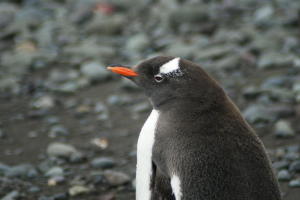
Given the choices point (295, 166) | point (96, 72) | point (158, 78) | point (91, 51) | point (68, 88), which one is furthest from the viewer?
point (91, 51)

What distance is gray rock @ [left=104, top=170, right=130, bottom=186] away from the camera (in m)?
4.84

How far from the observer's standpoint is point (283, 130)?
17.6 feet

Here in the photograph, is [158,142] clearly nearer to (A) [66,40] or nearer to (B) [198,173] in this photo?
(B) [198,173]

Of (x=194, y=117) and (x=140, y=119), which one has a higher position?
(x=140, y=119)

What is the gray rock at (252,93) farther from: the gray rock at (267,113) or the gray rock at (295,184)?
the gray rock at (295,184)

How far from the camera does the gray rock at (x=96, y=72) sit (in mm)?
7531

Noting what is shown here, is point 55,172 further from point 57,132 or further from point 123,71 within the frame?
point 123,71

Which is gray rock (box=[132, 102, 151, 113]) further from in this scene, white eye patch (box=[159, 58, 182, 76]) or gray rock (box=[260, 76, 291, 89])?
white eye patch (box=[159, 58, 182, 76])

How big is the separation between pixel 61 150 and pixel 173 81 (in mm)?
2224

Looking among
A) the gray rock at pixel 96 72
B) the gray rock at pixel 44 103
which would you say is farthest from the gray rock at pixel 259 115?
the gray rock at pixel 44 103

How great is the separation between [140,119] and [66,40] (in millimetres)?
3523

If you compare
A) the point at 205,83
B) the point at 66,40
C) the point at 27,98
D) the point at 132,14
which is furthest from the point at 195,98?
the point at 132,14

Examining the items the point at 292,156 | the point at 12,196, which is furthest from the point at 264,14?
the point at 12,196

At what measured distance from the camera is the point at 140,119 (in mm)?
6324
